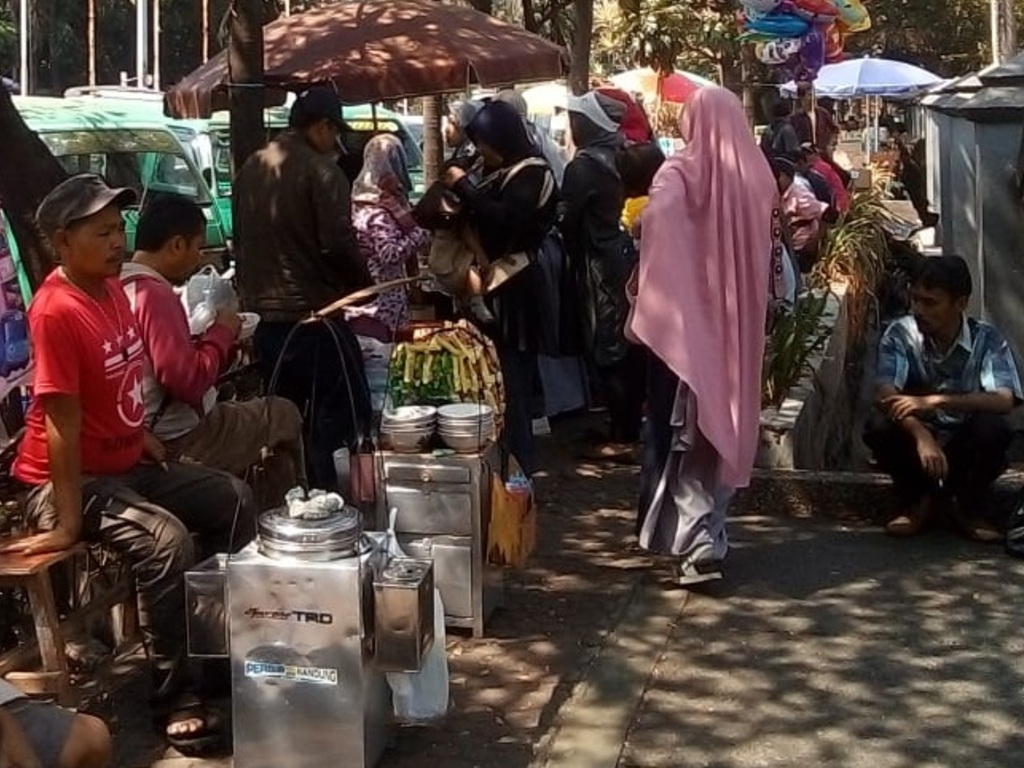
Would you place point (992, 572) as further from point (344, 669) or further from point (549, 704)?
point (344, 669)

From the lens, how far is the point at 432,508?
5.11 m

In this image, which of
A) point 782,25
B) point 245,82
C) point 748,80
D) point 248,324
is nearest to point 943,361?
point 248,324

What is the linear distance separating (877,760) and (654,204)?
206 centimetres

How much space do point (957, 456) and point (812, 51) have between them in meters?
9.71

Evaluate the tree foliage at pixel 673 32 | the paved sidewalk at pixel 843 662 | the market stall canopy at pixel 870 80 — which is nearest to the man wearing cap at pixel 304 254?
the paved sidewalk at pixel 843 662

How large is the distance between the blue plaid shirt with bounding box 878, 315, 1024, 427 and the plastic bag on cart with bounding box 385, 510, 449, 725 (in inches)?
106

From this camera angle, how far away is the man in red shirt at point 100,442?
4.09 metres

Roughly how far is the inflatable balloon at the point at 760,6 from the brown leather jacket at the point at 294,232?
9023mm

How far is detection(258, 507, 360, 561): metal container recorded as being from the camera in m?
3.91

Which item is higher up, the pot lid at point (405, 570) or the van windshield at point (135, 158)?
the van windshield at point (135, 158)

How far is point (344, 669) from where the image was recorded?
393cm

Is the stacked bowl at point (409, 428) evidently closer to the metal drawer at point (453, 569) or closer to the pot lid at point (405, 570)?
the metal drawer at point (453, 569)

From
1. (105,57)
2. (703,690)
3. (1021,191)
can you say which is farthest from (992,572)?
(105,57)

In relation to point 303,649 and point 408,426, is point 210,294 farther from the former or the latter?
point 303,649
